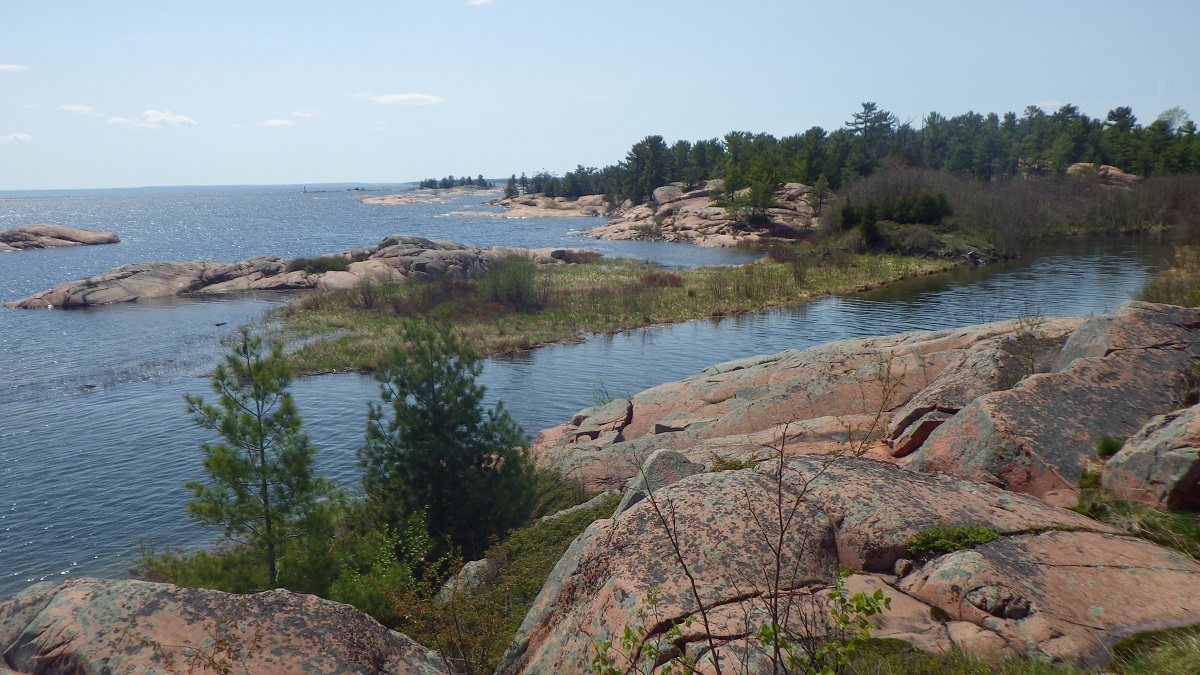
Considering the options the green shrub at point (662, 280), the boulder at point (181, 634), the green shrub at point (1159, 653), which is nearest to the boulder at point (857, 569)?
the green shrub at point (1159, 653)

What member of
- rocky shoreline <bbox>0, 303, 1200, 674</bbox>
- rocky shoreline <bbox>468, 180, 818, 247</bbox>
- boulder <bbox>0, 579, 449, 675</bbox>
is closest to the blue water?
boulder <bbox>0, 579, 449, 675</bbox>

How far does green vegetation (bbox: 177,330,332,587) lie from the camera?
11.1m

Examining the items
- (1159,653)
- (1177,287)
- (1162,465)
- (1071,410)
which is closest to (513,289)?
(1177,287)

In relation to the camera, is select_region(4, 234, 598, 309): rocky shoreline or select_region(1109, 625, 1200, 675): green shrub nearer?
select_region(1109, 625, 1200, 675): green shrub

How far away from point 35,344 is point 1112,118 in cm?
13701

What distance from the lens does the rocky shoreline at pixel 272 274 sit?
48.2 metres

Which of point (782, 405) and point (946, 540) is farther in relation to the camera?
point (782, 405)

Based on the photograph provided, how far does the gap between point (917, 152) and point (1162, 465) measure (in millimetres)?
114270

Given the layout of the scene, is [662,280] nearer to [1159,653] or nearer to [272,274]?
[272,274]

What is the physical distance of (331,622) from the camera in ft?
20.5

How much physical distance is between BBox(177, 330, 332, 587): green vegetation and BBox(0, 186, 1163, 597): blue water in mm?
5914

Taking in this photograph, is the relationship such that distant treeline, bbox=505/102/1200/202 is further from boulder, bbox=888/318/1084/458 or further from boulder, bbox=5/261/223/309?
boulder, bbox=888/318/1084/458

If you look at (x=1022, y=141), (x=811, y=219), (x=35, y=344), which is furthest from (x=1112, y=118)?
(x=35, y=344)

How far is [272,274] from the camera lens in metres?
55.2
